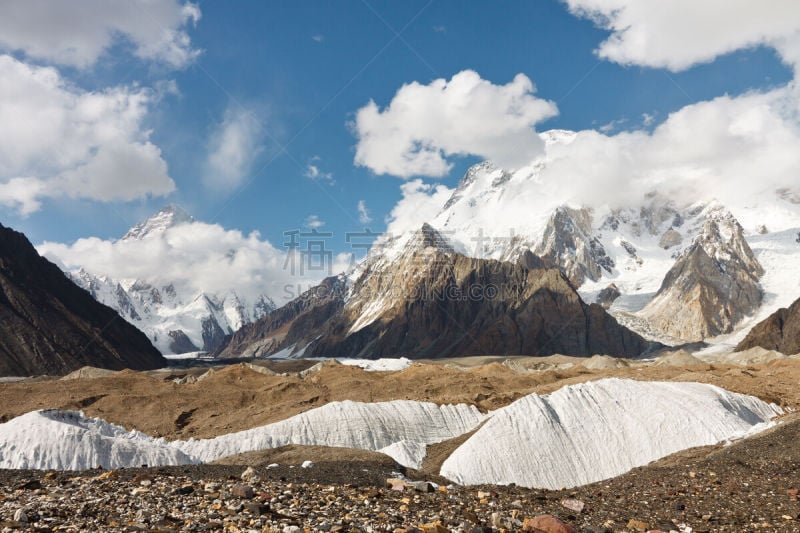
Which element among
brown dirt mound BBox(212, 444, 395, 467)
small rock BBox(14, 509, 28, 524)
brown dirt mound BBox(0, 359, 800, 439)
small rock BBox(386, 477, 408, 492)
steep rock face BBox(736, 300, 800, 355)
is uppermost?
steep rock face BBox(736, 300, 800, 355)

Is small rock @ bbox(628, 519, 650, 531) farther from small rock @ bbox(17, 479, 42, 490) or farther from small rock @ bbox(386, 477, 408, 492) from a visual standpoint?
small rock @ bbox(17, 479, 42, 490)

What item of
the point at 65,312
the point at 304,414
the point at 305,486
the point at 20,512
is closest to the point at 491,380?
the point at 304,414

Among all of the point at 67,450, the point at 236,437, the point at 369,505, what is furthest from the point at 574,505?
the point at 236,437

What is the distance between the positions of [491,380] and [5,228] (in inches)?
5985

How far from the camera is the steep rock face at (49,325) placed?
131375 mm

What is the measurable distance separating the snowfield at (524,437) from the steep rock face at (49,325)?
113m

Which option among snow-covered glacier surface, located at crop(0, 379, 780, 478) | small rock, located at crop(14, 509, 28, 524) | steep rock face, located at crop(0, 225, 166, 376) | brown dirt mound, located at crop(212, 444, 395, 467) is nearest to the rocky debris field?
small rock, located at crop(14, 509, 28, 524)

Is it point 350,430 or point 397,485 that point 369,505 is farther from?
point 350,430

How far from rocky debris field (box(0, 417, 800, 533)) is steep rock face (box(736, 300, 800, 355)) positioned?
19122 centimetres

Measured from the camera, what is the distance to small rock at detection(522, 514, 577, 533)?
32.9 ft

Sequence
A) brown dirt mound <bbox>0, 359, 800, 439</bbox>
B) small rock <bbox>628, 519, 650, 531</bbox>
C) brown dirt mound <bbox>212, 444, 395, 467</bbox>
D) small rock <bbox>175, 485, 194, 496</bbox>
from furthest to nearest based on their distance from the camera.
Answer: brown dirt mound <bbox>0, 359, 800, 439</bbox> < brown dirt mound <bbox>212, 444, 395, 467</bbox> < small rock <bbox>628, 519, 650, 531</bbox> < small rock <bbox>175, 485, 194, 496</bbox>

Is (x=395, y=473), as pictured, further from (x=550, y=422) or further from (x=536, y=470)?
(x=550, y=422)

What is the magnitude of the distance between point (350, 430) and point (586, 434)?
46.1ft

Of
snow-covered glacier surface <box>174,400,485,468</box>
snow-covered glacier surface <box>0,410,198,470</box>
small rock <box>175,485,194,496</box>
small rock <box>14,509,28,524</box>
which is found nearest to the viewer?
small rock <box>14,509,28,524</box>
